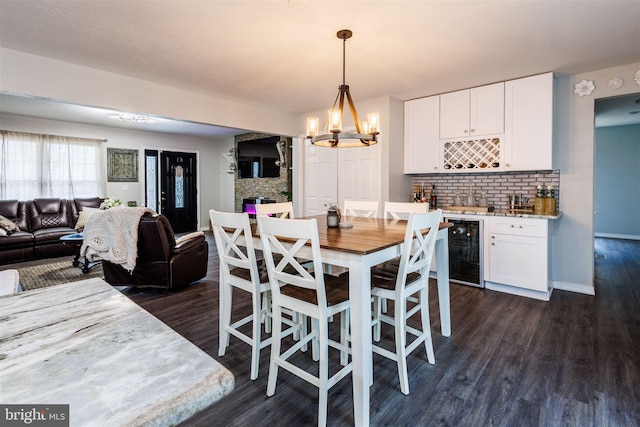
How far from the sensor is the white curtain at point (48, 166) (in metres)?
5.69

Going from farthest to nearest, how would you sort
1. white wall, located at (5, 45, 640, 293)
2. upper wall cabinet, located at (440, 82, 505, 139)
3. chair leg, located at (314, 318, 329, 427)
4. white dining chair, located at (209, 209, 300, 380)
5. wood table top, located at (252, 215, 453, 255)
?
upper wall cabinet, located at (440, 82, 505, 139), white wall, located at (5, 45, 640, 293), white dining chair, located at (209, 209, 300, 380), wood table top, located at (252, 215, 453, 255), chair leg, located at (314, 318, 329, 427)

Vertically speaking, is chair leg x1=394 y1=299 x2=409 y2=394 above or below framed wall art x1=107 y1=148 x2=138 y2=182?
below

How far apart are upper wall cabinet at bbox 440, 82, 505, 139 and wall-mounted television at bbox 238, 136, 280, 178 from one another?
147 inches

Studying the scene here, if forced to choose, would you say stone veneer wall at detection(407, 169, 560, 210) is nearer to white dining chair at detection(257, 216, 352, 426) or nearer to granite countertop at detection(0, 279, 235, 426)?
white dining chair at detection(257, 216, 352, 426)

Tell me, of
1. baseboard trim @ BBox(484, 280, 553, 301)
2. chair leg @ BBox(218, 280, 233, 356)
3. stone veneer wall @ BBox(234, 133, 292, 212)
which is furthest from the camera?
stone veneer wall @ BBox(234, 133, 292, 212)

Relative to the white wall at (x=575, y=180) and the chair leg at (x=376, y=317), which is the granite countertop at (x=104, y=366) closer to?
the chair leg at (x=376, y=317)

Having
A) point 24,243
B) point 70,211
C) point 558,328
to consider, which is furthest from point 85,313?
point 70,211

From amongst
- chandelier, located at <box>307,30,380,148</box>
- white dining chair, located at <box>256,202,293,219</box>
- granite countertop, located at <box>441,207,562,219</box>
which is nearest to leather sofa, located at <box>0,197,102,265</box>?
white dining chair, located at <box>256,202,293,219</box>

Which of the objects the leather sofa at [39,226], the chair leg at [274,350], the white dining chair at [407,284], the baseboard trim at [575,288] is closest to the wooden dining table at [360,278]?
the white dining chair at [407,284]

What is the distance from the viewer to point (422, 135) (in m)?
4.43

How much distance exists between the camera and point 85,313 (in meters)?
0.82

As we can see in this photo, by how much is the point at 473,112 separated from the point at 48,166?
7236 mm

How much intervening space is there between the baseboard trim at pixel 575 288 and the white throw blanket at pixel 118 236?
15.4 ft

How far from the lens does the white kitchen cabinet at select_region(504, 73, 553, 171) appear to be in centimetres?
348
